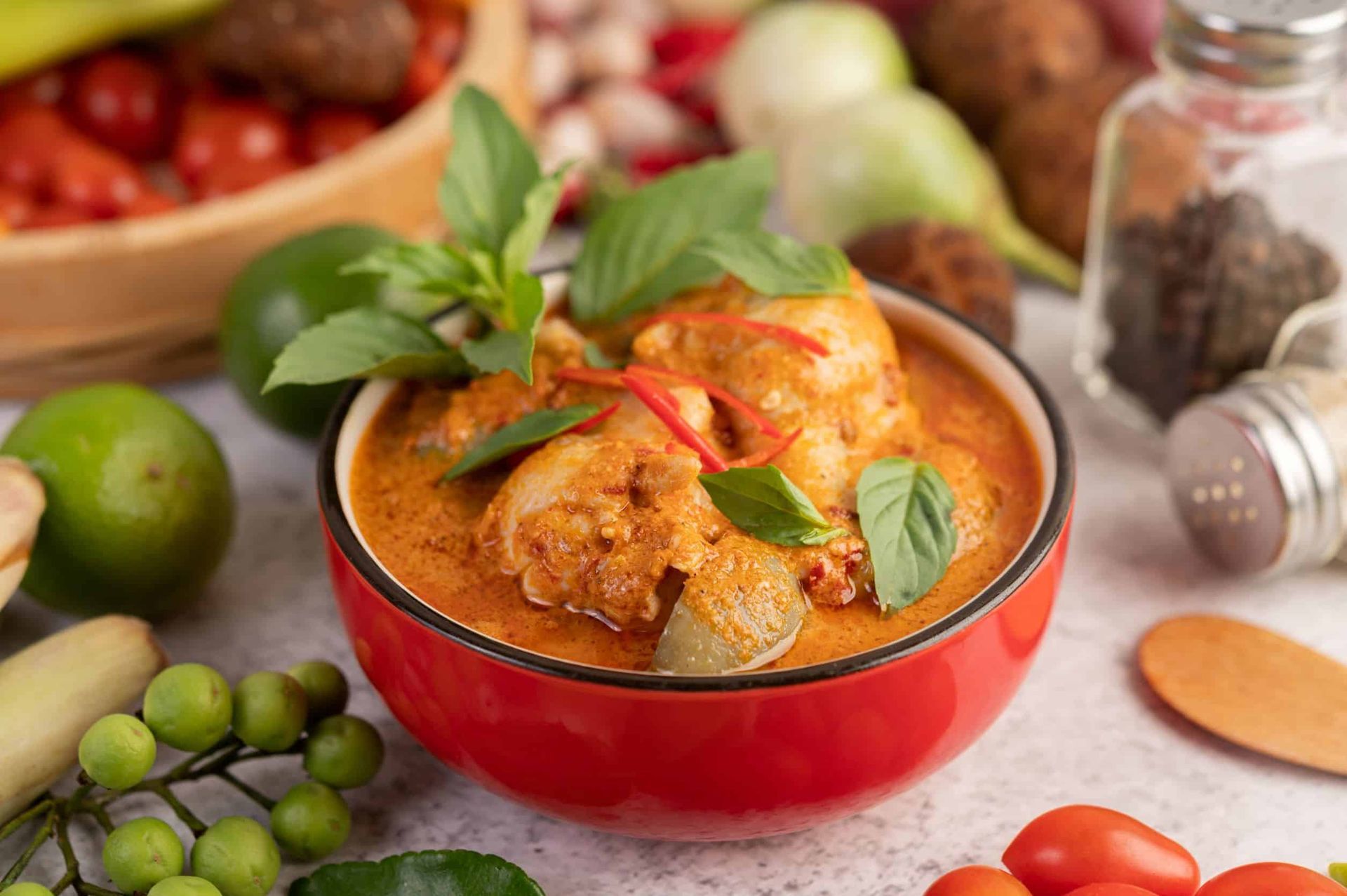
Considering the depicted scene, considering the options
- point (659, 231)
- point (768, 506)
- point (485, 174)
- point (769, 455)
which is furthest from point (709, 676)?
point (485, 174)

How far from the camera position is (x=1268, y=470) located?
186 centimetres

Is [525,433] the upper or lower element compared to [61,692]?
upper

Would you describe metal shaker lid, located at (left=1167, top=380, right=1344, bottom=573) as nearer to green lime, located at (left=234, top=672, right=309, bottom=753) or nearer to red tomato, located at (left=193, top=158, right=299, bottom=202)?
green lime, located at (left=234, top=672, right=309, bottom=753)

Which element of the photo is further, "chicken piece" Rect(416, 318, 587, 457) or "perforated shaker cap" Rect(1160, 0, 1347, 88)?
"perforated shaker cap" Rect(1160, 0, 1347, 88)

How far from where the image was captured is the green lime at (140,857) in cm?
140

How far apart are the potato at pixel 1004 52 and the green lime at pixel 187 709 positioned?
2.11 metres

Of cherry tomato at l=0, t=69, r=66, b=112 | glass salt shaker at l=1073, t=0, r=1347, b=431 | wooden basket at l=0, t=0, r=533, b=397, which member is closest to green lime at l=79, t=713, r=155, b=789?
wooden basket at l=0, t=0, r=533, b=397

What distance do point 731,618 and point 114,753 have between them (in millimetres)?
653

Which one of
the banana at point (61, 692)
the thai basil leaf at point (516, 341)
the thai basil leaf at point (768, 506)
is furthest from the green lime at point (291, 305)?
the thai basil leaf at point (768, 506)

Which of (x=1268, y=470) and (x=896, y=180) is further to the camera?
(x=896, y=180)

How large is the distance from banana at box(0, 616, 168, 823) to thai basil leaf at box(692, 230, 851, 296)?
2.74ft

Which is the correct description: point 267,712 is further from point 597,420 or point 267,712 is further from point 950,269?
point 950,269

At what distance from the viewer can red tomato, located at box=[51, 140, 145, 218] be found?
2580 mm

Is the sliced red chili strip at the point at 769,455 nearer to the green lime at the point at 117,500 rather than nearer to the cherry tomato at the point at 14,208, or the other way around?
the green lime at the point at 117,500
